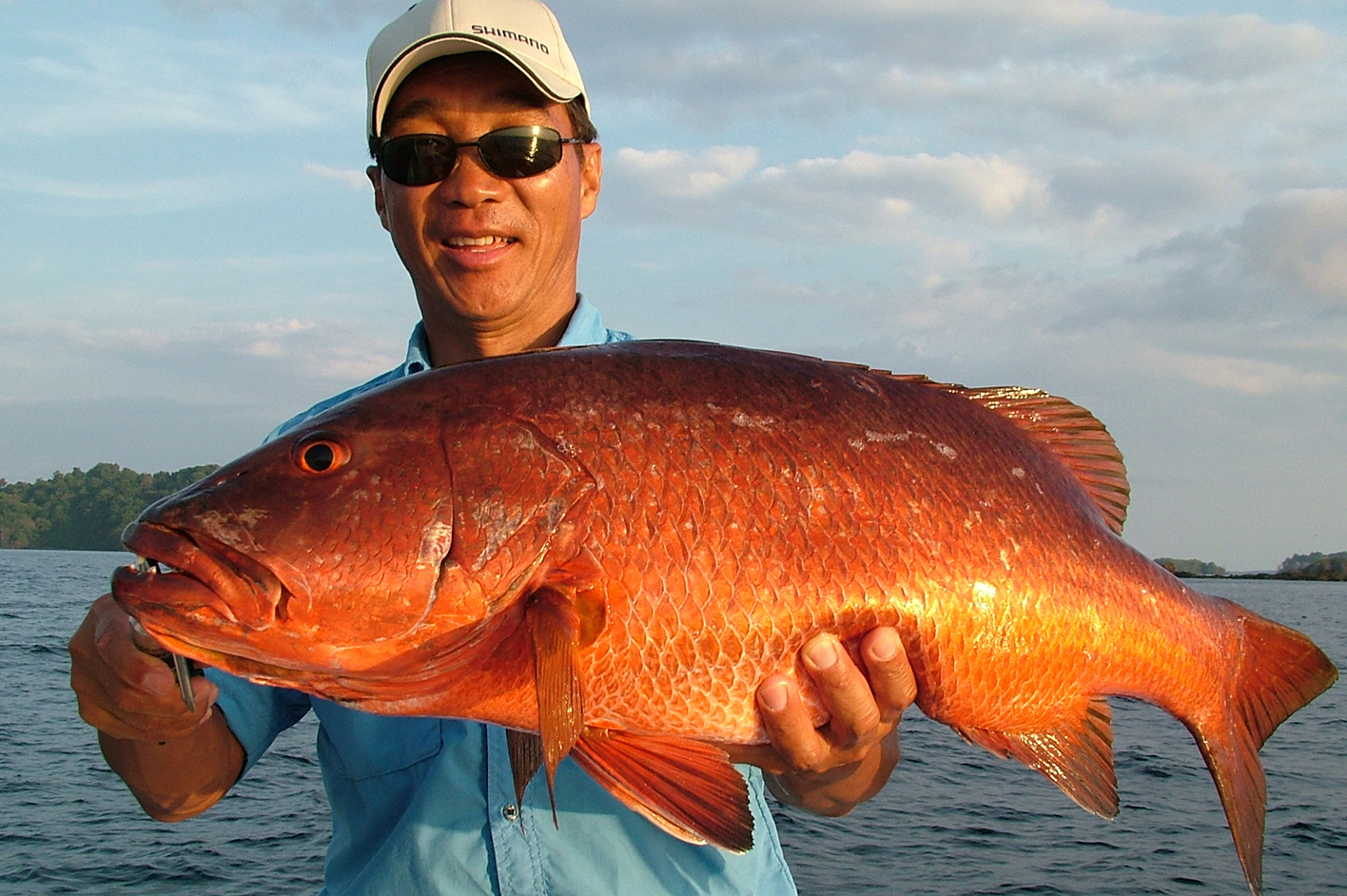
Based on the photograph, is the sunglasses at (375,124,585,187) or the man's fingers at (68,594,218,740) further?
the sunglasses at (375,124,585,187)

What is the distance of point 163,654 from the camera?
2.39m

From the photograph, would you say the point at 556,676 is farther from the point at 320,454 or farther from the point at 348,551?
the point at 320,454

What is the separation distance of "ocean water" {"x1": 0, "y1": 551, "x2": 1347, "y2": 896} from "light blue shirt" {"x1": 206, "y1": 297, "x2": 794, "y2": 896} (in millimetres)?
8855

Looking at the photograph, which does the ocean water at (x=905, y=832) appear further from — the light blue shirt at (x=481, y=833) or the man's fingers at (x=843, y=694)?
the man's fingers at (x=843, y=694)

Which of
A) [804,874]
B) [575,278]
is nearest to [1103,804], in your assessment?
[575,278]

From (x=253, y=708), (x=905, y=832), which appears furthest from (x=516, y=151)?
(x=905, y=832)

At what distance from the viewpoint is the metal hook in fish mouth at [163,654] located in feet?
7.23

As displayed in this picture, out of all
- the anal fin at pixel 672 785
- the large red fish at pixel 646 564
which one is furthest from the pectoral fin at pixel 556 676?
the anal fin at pixel 672 785

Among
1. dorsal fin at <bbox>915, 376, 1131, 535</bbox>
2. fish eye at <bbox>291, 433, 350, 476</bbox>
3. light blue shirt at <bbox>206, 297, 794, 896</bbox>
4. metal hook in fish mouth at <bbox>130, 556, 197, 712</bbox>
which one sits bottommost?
light blue shirt at <bbox>206, 297, 794, 896</bbox>

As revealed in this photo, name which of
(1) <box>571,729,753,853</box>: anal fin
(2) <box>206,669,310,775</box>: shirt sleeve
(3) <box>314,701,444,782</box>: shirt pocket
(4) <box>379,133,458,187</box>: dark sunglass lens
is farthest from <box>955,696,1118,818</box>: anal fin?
(4) <box>379,133,458,187</box>: dark sunglass lens

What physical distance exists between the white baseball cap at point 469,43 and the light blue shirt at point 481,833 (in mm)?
1935

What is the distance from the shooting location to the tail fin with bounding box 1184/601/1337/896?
9.79ft

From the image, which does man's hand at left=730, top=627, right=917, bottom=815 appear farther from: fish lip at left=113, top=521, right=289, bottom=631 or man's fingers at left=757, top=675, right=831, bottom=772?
fish lip at left=113, top=521, right=289, bottom=631

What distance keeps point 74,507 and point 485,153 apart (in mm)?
127720
